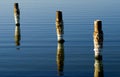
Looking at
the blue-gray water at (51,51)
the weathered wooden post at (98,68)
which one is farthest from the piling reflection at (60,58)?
the weathered wooden post at (98,68)

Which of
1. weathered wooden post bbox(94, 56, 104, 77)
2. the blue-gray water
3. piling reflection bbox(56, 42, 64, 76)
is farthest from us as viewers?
piling reflection bbox(56, 42, 64, 76)

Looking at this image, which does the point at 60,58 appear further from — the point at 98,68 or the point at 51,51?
the point at 98,68

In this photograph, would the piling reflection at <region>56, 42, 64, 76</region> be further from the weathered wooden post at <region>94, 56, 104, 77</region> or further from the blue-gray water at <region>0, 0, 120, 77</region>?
the weathered wooden post at <region>94, 56, 104, 77</region>

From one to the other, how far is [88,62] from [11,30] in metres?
19.1

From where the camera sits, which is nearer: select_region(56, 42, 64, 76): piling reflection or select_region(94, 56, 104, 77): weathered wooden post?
select_region(94, 56, 104, 77): weathered wooden post

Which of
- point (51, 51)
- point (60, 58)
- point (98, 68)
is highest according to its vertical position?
point (51, 51)

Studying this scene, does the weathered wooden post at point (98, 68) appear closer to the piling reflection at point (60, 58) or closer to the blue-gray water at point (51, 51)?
the blue-gray water at point (51, 51)

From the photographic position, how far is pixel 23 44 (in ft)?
120

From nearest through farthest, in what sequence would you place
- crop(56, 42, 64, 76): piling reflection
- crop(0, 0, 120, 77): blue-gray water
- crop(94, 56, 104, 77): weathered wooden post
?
crop(94, 56, 104, 77): weathered wooden post → crop(0, 0, 120, 77): blue-gray water → crop(56, 42, 64, 76): piling reflection

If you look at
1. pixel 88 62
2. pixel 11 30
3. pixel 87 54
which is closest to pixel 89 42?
pixel 87 54

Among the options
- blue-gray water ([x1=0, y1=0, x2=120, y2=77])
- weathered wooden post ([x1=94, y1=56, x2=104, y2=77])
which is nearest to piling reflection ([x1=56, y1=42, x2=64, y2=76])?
blue-gray water ([x1=0, y1=0, x2=120, y2=77])

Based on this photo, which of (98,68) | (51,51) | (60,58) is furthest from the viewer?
(51,51)

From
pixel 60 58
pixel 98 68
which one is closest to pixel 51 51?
pixel 60 58

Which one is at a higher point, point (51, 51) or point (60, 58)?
point (51, 51)
